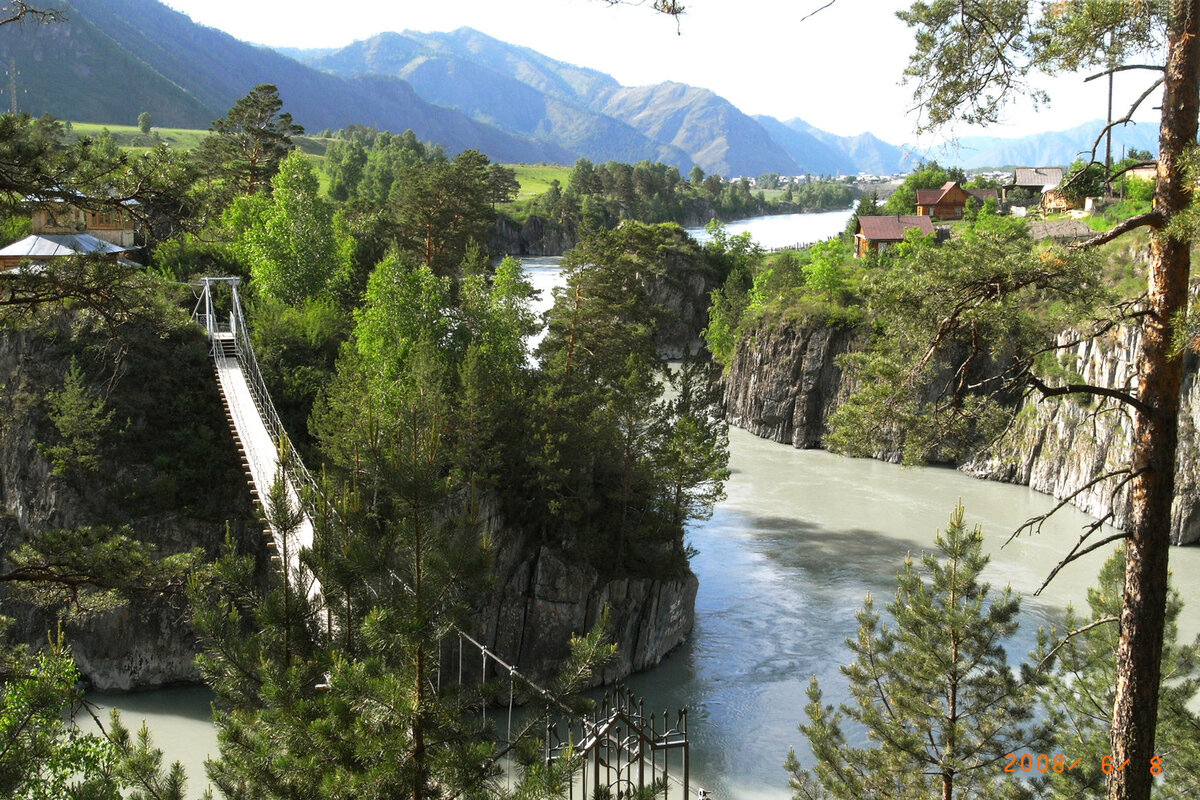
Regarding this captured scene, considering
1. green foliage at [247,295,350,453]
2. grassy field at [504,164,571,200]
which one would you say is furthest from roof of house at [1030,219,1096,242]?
grassy field at [504,164,571,200]

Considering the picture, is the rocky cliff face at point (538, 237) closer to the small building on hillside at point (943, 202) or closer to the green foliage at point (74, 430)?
the small building on hillside at point (943, 202)

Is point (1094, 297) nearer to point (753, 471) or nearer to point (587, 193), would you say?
point (753, 471)

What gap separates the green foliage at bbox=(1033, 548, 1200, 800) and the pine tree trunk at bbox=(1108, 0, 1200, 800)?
8.36 feet

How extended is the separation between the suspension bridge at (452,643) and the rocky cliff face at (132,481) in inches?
48.5

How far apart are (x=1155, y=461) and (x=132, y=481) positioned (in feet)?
66.7

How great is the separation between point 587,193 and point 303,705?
86025mm

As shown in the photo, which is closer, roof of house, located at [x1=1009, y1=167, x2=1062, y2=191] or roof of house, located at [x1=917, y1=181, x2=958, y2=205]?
roof of house, located at [x1=917, y1=181, x2=958, y2=205]

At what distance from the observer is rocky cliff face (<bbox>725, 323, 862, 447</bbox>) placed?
4162 centimetres

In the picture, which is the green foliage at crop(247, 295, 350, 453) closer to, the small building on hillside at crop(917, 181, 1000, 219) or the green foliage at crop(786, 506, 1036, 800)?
the green foliage at crop(786, 506, 1036, 800)

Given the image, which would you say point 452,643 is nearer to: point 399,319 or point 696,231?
point 399,319

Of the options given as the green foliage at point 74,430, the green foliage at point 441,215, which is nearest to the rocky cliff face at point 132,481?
the green foliage at point 74,430

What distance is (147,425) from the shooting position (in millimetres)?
22156

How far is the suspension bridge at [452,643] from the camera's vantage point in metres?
6.93

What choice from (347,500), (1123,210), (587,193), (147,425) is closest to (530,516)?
(147,425)
